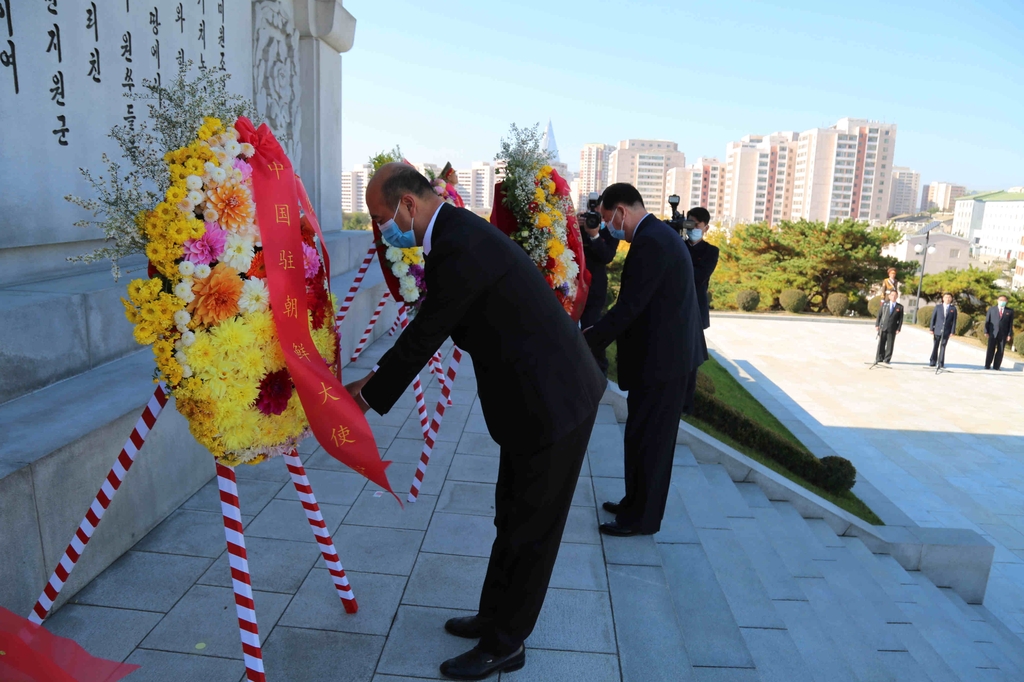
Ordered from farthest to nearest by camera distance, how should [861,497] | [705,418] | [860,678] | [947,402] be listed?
1. [947,402]
2. [705,418]
3. [861,497]
4. [860,678]

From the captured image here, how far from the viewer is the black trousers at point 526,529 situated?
8.60ft

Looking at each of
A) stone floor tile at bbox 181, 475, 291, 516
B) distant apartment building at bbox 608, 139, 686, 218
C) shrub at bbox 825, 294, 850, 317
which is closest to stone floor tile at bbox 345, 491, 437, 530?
stone floor tile at bbox 181, 475, 291, 516

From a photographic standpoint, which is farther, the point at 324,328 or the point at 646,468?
the point at 646,468

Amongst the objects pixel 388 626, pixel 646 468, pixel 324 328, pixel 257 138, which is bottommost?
pixel 388 626

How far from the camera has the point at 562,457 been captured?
2617mm

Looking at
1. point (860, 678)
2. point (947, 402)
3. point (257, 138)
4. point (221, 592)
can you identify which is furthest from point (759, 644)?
point (947, 402)

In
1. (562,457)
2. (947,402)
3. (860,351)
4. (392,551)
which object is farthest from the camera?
(860,351)

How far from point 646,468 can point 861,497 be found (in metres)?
5.76

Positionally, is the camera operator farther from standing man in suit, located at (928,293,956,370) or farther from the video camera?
standing man in suit, located at (928,293,956,370)

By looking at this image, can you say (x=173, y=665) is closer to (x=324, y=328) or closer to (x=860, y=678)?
(x=324, y=328)

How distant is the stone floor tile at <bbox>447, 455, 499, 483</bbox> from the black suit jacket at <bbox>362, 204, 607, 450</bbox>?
87.3 inches

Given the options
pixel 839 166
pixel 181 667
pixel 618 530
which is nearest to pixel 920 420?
pixel 618 530

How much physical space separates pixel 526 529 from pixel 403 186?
1.37 metres

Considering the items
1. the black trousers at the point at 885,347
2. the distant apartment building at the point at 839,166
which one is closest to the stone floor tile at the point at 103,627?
the black trousers at the point at 885,347
